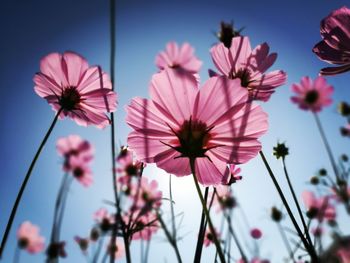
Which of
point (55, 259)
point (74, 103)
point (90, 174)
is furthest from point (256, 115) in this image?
point (90, 174)

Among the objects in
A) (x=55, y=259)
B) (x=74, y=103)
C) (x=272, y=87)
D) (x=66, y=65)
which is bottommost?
(x=55, y=259)

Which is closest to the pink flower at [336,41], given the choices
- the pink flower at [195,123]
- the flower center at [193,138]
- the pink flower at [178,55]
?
the pink flower at [195,123]

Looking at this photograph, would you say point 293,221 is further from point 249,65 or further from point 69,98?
point 69,98

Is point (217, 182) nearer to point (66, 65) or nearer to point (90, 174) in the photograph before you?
point (66, 65)

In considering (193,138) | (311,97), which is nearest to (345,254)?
(193,138)

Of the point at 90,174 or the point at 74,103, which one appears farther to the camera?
the point at 90,174

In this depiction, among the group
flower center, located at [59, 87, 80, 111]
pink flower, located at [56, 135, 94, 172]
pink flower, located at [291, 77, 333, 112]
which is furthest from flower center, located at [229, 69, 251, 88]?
pink flower, located at [291, 77, 333, 112]
